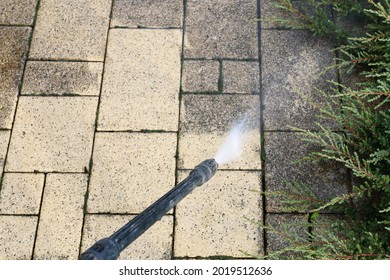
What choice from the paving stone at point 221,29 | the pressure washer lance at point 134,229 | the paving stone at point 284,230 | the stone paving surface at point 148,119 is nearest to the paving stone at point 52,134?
the stone paving surface at point 148,119

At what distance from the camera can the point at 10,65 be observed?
3844mm

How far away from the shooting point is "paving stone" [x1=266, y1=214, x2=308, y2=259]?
318 centimetres

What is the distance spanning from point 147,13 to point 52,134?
124 centimetres

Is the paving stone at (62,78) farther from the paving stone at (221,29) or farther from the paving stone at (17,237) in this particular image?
the paving stone at (17,237)

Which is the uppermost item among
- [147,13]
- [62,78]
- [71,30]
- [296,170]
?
[147,13]

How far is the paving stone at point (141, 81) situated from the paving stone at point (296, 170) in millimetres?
735

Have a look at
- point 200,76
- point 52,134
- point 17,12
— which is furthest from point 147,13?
point 52,134

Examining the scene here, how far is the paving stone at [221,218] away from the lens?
3205 millimetres

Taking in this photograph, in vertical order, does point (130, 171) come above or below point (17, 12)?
below

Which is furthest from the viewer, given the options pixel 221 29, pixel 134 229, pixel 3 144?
pixel 221 29

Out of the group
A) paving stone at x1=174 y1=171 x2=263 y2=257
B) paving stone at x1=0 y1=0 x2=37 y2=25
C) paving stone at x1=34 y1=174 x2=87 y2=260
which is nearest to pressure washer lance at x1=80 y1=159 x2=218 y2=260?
paving stone at x1=174 y1=171 x2=263 y2=257

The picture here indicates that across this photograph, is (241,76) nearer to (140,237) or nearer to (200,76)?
(200,76)

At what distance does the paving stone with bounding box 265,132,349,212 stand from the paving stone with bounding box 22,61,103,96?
4.45ft
